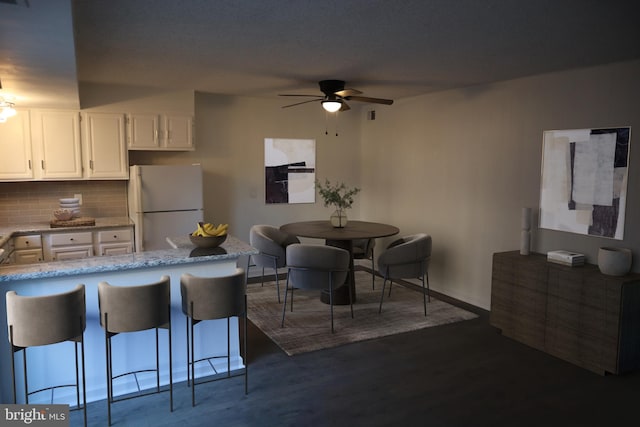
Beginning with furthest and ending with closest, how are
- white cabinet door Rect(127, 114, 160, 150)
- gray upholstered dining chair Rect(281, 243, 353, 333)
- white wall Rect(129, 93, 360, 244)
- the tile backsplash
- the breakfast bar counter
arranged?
white wall Rect(129, 93, 360, 244), white cabinet door Rect(127, 114, 160, 150), the tile backsplash, gray upholstered dining chair Rect(281, 243, 353, 333), the breakfast bar counter

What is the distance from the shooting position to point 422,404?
3066 mm

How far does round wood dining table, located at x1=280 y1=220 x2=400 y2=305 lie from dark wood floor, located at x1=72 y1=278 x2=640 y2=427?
107 cm

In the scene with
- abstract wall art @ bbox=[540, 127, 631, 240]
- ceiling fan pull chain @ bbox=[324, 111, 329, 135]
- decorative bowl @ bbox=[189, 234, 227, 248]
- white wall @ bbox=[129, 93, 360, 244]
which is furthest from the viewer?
ceiling fan pull chain @ bbox=[324, 111, 329, 135]

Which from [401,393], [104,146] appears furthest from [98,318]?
[104,146]

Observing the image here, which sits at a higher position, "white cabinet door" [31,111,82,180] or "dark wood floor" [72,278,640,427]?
"white cabinet door" [31,111,82,180]

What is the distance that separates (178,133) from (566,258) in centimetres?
423

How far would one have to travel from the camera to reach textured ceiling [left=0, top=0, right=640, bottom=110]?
252cm

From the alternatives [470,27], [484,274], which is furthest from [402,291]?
[470,27]

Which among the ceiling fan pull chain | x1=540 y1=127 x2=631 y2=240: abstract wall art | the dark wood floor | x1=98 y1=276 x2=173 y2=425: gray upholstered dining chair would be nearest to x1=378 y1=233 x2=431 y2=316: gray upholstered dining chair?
the dark wood floor

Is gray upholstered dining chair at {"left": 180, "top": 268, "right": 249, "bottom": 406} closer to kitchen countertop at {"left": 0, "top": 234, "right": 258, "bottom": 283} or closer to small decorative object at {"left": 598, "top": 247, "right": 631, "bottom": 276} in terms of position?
kitchen countertop at {"left": 0, "top": 234, "right": 258, "bottom": 283}

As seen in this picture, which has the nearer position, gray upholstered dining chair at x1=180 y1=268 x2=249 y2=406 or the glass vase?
gray upholstered dining chair at x1=180 y1=268 x2=249 y2=406

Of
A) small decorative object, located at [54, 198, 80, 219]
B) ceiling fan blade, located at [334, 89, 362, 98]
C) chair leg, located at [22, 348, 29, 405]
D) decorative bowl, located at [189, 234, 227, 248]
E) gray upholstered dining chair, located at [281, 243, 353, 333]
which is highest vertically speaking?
ceiling fan blade, located at [334, 89, 362, 98]

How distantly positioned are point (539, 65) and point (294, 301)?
3.37 metres

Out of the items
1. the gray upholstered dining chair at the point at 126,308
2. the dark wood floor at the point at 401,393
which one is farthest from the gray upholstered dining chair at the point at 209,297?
the dark wood floor at the point at 401,393
